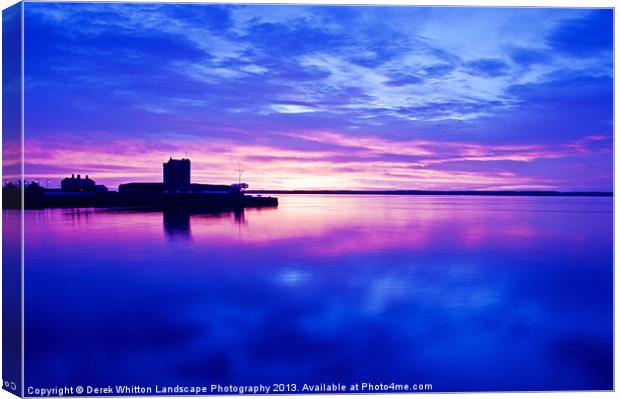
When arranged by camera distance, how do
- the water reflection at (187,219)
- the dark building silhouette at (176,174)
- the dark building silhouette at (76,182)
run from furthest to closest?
the water reflection at (187,219), the dark building silhouette at (76,182), the dark building silhouette at (176,174)

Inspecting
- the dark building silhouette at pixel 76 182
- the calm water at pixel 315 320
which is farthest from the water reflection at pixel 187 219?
the calm water at pixel 315 320

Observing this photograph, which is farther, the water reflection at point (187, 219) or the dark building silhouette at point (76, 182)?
the water reflection at point (187, 219)

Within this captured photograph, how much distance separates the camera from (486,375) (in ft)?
14.7

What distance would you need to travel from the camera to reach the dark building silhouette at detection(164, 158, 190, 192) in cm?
585

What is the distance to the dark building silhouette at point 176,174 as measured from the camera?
5.85 metres

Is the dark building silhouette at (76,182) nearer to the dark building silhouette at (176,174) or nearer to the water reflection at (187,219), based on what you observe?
the dark building silhouette at (176,174)

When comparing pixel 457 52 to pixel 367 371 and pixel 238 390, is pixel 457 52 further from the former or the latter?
pixel 238 390

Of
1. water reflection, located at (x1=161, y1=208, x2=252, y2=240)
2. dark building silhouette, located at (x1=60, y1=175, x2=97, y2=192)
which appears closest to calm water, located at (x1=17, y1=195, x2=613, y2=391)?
dark building silhouette, located at (x1=60, y1=175, x2=97, y2=192)

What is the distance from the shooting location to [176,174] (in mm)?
6145

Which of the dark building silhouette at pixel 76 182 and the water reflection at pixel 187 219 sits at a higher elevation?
the dark building silhouette at pixel 76 182

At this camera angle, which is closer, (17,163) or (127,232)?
(17,163)

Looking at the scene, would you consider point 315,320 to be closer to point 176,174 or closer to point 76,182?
point 176,174

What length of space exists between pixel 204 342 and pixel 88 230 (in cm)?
712

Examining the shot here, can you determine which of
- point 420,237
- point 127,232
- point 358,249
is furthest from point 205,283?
point 420,237
